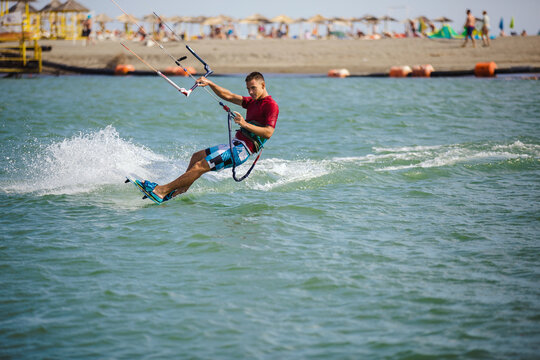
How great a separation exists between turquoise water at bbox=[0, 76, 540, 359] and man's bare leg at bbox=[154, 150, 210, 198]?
0.28 metres

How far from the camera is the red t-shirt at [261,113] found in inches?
342

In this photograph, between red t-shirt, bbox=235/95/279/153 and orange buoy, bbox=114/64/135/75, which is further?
orange buoy, bbox=114/64/135/75

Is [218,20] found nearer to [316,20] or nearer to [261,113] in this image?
[316,20]

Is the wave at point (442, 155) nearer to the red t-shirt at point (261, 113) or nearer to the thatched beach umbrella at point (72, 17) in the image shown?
the red t-shirt at point (261, 113)

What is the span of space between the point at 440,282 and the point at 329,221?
8.07 ft

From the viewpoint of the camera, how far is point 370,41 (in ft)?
150

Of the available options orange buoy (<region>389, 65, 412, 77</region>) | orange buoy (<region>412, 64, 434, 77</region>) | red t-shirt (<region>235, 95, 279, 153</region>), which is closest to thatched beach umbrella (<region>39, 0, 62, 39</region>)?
orange buoy (<region>389, 65, 412, 77</region>)

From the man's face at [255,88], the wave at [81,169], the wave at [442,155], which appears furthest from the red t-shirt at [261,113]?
the wave at [442,155]

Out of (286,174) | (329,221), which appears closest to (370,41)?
A: (286,174)

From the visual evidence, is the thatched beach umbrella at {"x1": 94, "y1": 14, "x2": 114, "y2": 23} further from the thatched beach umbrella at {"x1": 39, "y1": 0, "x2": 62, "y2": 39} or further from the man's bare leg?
the man's bare leg

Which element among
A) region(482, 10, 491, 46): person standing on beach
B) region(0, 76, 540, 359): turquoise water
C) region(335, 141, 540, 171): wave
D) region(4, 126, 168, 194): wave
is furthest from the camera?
region(482, 10, 491, 46): person standing on beach

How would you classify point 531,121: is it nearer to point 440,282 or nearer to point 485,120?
point 485,120

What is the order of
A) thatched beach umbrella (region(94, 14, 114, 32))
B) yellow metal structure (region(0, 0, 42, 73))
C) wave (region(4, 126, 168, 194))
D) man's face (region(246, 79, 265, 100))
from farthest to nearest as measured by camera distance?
1. thatched beach umbrella (region(94, 14, 114, 32))
2. yellow metal structure (region(0, 0, 42, 73))
3. wave (region(4, 126, 168, 194))
4. man's face (region(246, 79, 265, 100))

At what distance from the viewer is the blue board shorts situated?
29.1 ft
